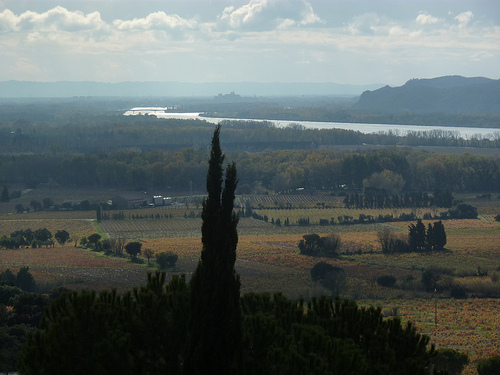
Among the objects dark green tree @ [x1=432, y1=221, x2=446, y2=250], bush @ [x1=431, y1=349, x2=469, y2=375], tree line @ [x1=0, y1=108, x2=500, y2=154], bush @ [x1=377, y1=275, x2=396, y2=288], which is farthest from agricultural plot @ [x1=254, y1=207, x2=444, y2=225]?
tree line @ [x1=0, y1=108, x2=500, y2=154]

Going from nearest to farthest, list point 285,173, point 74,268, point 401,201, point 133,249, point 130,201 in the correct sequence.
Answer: point 74,268 < point 133,249 < point 401,201 < point 130,201 < point 285,173

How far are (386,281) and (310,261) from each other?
654 centimetres

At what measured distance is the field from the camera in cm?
2866

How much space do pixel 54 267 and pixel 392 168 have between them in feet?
155

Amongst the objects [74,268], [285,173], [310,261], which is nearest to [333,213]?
[285,173]

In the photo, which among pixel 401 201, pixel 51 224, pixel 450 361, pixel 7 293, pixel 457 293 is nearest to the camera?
pixel 450 361

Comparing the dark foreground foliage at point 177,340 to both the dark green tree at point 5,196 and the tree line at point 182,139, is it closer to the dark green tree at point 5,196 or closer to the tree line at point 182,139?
the dark green tree at point 5,196

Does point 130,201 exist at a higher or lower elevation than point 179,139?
lower

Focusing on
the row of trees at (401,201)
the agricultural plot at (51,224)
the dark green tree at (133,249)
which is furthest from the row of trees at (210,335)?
the row of trees at (401,201)

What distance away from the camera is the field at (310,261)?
2866 centimetres

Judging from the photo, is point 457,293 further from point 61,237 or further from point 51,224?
point 51,224

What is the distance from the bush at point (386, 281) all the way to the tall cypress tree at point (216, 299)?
23.5 meters

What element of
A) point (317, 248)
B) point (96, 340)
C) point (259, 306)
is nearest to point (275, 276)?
point (317, 248)

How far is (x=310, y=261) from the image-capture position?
39625 millimetres
